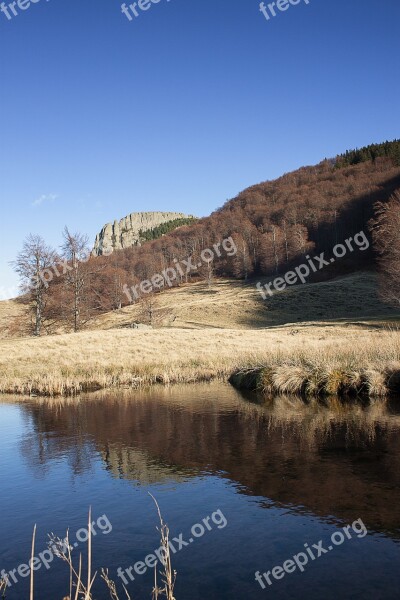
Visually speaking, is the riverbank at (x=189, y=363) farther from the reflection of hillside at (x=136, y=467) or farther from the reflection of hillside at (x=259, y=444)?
the reflection of hillside at (x=136, y=467)

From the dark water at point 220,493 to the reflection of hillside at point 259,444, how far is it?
0.04 m

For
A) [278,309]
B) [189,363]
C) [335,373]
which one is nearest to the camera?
[335,373]

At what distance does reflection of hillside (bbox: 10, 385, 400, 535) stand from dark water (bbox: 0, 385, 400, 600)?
4 centimetres

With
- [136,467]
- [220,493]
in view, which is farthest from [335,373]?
[220,493]

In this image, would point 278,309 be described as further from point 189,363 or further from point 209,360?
point 189,363

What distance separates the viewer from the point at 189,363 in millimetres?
27172

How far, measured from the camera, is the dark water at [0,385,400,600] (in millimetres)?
6348

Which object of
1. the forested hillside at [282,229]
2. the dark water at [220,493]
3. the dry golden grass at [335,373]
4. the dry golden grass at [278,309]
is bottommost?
the dark water at [220,493]

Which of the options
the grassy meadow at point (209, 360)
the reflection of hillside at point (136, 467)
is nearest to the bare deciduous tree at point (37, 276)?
the grassy meadow at point (209, 360)

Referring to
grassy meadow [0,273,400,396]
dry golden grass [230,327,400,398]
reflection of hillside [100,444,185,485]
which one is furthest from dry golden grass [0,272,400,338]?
reflection of hillside [100,444,185,485]

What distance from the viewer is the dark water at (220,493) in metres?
6.35

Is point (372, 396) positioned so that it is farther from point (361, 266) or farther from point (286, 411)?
point (361, 266)

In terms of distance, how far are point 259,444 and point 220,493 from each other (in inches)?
134

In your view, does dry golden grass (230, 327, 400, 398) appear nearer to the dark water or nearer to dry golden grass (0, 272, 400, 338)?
the dark water
